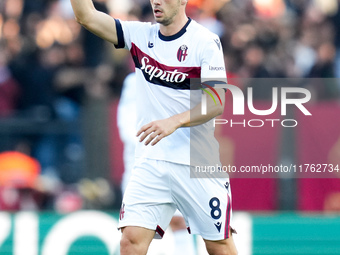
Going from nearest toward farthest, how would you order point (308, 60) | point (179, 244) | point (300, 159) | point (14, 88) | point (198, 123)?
point (198, 123), point (179, 244), point (300, 159), point (14, 88), point (308, 60)

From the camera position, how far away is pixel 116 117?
9.40m

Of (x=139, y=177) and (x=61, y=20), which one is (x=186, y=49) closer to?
(x=139, y=177)

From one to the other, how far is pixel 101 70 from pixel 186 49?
15.1ft

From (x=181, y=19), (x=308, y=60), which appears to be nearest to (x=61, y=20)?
(x=308, y=60)

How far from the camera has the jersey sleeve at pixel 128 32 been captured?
604cm

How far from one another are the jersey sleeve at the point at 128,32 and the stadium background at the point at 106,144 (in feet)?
10.1

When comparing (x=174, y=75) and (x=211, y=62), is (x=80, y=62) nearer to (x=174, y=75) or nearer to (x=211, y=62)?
(x=174, y=75)

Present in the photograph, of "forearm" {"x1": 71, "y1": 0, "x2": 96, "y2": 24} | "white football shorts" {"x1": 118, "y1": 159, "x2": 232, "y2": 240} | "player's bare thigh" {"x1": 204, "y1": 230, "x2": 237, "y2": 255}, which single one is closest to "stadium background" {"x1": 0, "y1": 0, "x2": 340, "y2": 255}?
"player's bare thigh" {"x1": 204, "y1": 230, "x2": 237, "y2": 255}

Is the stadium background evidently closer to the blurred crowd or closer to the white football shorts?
the blurred crowd

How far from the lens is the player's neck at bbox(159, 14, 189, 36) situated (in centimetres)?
598

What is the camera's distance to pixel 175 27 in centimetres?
599

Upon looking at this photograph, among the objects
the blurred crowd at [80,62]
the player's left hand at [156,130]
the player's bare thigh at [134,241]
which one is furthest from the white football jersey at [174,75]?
the blurred crowd at [80,62]

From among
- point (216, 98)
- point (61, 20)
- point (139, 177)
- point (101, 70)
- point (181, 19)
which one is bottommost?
point (139, 177)

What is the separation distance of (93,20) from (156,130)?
3.12 feet
